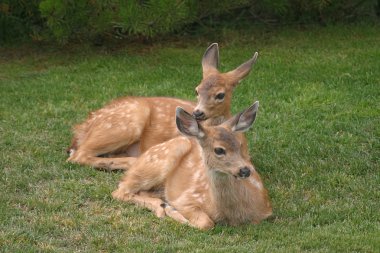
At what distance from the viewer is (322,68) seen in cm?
1246

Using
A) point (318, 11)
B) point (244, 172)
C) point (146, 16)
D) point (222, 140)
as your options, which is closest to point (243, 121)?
point (222, 140)

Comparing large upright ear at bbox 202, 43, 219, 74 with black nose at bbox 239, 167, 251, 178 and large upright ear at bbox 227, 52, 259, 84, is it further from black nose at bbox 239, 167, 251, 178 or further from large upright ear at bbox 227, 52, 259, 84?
black nose at bbox 239, 167, 251, 178

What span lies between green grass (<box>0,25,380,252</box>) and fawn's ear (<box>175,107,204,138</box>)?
74 cm

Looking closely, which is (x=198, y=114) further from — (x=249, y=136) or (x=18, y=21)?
(x=18, y=21)

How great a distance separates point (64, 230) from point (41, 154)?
90.2 inches

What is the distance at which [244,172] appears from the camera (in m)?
Answer: 6.82

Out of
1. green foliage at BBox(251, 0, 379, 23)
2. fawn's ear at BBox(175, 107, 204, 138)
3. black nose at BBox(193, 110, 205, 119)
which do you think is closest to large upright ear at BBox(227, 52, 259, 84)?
black nose at BBox(193, 110, 205, 119)

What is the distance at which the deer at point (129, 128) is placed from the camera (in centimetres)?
894

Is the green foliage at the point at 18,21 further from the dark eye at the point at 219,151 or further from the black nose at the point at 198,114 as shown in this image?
the dark eye at the point at 219,151

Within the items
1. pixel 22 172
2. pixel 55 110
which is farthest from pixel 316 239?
pixel 55 110

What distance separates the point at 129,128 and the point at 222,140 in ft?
7.21

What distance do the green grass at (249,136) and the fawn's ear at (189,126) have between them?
0.74 meters

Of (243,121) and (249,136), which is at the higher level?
(243,121)

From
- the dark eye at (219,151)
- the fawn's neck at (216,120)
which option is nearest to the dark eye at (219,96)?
the fawn's neck at (216,120)
